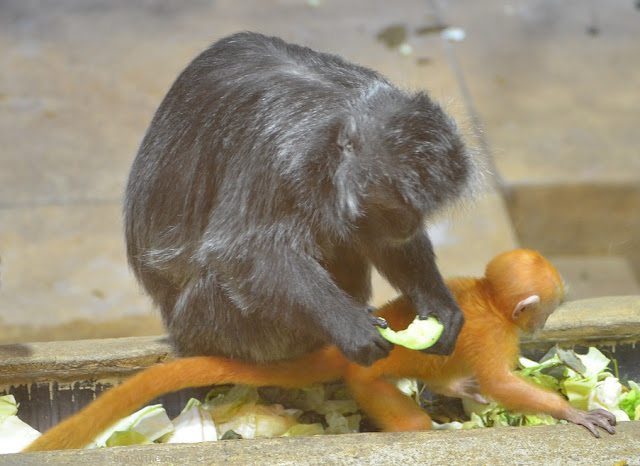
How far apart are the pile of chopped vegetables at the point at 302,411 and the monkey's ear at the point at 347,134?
115cm

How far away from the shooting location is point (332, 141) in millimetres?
2746

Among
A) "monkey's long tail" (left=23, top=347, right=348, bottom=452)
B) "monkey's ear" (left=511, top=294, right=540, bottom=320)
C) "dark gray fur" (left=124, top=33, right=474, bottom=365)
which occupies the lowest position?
"monkey's long tail" (left=23, top=347, right=348, bottom=452)

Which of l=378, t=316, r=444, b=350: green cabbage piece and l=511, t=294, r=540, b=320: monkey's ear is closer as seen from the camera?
l=378, t=316, r=444, b=350: green cabbage piece

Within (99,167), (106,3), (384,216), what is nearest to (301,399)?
(384,216)

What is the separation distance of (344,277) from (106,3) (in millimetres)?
7078

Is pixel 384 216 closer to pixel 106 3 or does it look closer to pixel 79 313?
pixel 79 313

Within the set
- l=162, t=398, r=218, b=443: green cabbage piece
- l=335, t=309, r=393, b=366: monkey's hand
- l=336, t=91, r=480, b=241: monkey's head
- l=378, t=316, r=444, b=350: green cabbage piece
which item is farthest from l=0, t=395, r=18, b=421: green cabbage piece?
l=336, t=91, r=480, b=241: monkey's head

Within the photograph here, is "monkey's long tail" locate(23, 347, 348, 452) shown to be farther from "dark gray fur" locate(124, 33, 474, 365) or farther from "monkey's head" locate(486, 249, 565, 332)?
"monkey's head" locate(486, 249, 565, 332)

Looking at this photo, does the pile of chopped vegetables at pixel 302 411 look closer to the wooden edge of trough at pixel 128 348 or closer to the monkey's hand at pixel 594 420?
the wooden edge of trough at pixel 128 348

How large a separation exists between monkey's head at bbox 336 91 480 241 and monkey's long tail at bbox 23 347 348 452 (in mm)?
793

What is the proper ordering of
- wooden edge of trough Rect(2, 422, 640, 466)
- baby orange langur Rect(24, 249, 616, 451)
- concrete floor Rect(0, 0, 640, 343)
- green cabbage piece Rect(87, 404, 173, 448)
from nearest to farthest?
wooden edge of trough Rect(2, 422, 640, 466) → baby orange langur Rect(24, 249, 616, 451) → green cabbage piece Rect(87, 404, 173, 448) → concrete floor Rect(0, 0, 640, 343)

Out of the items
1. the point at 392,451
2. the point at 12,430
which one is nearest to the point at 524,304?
the point at 392,451

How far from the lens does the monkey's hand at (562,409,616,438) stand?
279cm

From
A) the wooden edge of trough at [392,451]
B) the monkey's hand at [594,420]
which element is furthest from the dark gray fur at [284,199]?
the monkey's hand at [594,420]
